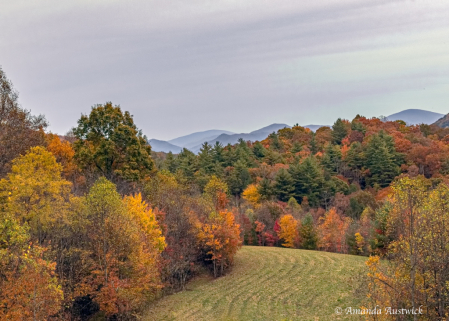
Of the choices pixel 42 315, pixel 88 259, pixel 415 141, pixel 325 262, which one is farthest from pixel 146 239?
pixel 415 141

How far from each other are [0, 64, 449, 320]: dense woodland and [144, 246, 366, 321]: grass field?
6.24ft

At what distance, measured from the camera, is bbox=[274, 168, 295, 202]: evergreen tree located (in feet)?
202

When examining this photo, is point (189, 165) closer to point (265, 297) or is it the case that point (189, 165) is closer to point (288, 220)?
point (288, 220)

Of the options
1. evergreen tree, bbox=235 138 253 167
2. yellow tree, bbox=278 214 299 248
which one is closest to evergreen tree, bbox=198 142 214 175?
evergreen tree, bbox=235 138 253 167

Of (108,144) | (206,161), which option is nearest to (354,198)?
(206,161)

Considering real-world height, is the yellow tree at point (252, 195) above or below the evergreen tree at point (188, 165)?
below

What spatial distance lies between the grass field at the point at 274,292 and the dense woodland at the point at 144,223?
6.24ft

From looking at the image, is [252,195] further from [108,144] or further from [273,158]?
[108,144]

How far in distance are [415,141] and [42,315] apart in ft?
259

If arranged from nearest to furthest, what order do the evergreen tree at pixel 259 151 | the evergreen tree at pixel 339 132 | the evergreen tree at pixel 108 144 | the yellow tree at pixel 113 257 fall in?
1. the yellow tree at pixel 113 257
2. the evergreen tree at pixel 108 144
3. the evergreen tree at pixel 259 151
4. the evergreen tree at pixel 339 132

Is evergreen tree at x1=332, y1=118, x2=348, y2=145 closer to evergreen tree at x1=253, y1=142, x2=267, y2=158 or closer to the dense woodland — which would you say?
evergreen tree at x1=253, y1=142, x2=267, y2=158

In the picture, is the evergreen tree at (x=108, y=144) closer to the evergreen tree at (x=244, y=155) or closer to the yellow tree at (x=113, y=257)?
the yellow tree at (x=113, y=257)

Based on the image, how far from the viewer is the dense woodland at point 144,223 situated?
13797 mm

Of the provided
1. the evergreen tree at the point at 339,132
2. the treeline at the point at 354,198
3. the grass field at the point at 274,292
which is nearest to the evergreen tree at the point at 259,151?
the treeline at the point at 354,198
